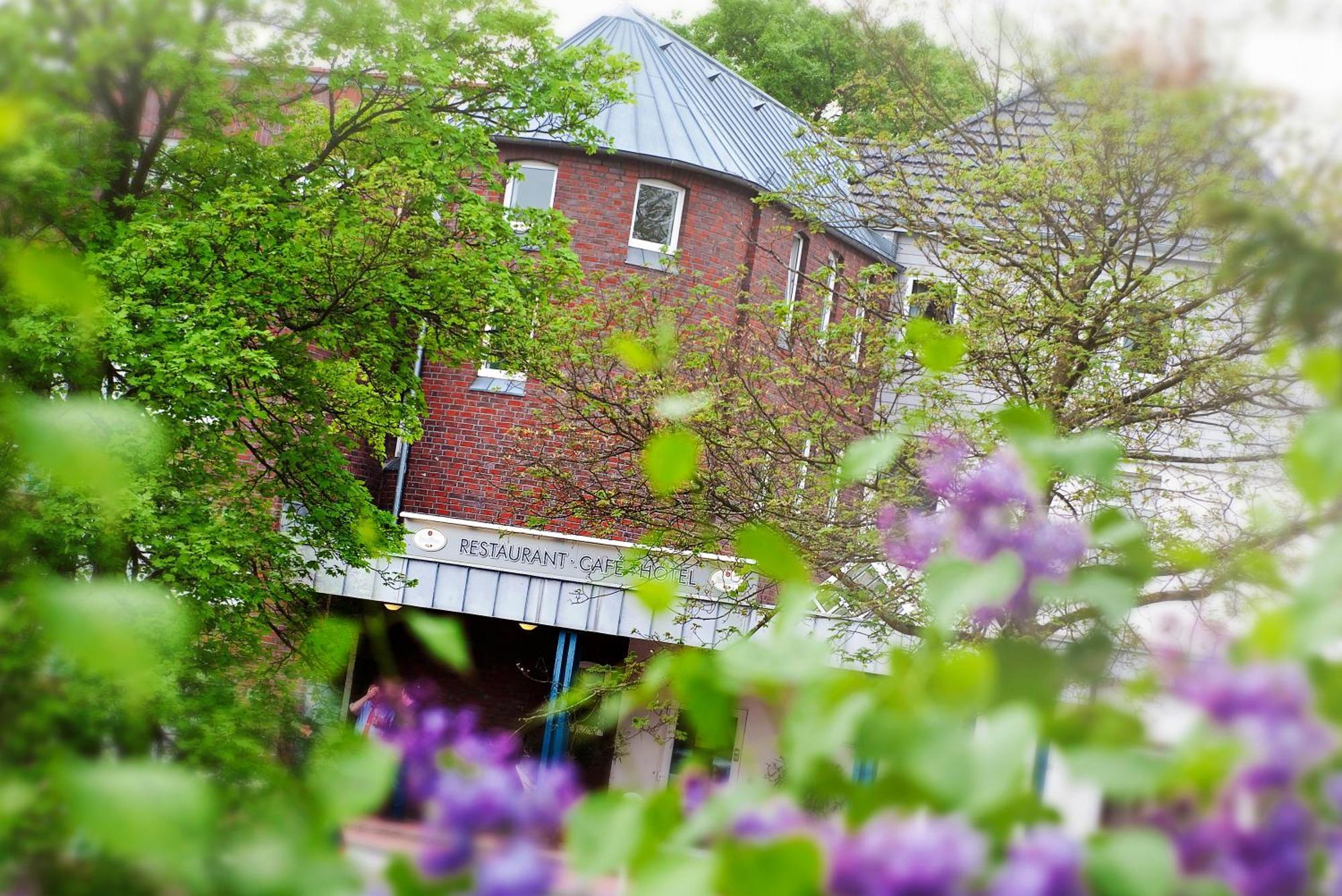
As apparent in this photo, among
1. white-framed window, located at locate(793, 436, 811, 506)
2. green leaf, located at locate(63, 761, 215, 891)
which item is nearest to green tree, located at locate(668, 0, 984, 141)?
white-framed window, located at locate(793, 436, 811, 506)

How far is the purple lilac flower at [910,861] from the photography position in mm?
798

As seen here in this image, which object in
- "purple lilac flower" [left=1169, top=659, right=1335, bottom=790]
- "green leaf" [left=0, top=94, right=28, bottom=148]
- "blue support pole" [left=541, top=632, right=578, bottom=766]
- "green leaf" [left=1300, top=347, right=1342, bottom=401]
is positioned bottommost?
"blue support pole" [left=541, top=632, right=578, bottom=766]

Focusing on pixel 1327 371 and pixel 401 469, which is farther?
pixel 401 469

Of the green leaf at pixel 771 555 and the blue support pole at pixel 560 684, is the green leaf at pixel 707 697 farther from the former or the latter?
the blue support pole at pixel 560 684

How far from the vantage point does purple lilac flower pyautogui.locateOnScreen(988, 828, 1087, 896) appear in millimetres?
804

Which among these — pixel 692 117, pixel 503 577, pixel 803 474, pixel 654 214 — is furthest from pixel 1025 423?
pixel 692 117

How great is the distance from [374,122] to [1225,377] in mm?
5537

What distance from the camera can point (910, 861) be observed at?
2.63 ft

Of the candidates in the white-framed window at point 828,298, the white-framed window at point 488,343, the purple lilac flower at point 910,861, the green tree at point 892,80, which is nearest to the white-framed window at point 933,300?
the white-framed window at point 828,298

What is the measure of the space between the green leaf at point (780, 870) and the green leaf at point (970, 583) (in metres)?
0.30

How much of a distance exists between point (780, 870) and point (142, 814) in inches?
16.0

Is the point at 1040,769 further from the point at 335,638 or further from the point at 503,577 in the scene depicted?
the point at 503,577

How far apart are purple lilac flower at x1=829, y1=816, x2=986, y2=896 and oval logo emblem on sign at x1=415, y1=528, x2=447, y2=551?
1384 cm

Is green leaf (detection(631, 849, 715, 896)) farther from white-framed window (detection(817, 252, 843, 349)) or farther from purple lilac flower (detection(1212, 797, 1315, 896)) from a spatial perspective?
white-framed window (detection(817, 252, 843, 349))
